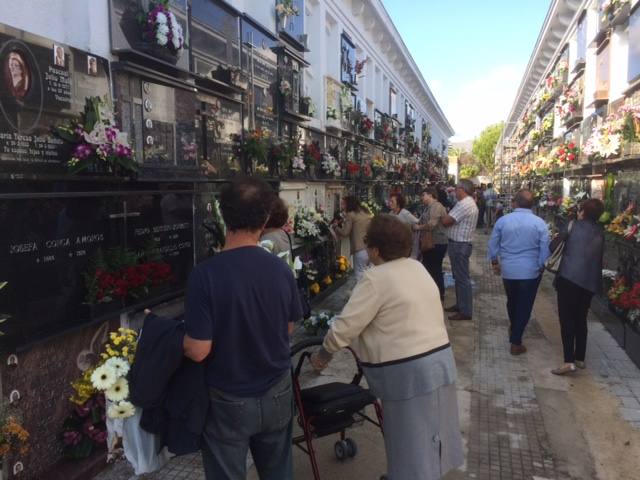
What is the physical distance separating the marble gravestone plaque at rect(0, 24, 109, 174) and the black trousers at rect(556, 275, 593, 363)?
4.66 m

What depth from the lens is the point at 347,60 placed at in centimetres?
1178

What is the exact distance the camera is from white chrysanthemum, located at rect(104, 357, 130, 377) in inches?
114

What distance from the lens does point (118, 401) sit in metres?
2.63

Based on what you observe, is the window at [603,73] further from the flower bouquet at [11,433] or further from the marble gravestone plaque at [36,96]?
the flower bouquet at [11,433]

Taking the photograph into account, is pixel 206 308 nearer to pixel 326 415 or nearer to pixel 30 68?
pixel 326 415

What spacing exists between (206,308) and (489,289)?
27.7 ft

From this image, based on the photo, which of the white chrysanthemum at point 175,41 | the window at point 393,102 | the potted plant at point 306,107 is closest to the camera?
the white chrysanthemum at point 175,41

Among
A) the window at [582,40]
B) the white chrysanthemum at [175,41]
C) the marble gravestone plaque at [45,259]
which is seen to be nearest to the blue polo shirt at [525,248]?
the white chrysanthemum at [175,41]

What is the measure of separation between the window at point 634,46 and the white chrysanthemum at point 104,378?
28.6ft

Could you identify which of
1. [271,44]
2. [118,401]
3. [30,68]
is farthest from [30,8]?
[271,44]

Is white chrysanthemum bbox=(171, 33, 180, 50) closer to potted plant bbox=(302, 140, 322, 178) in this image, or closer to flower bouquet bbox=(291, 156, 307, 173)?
flower bouquet bbox=(291, 156, 307, 173)

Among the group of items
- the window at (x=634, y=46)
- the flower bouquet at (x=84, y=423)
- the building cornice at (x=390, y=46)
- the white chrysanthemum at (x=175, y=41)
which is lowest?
the flower bouquet at (x=84, y=423)

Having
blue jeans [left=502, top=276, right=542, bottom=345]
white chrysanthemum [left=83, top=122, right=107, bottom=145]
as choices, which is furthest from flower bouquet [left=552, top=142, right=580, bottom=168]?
white chrysanthemum [left=83, top=122, right=107, bottom=145]

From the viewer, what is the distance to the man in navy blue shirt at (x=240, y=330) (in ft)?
6.78
